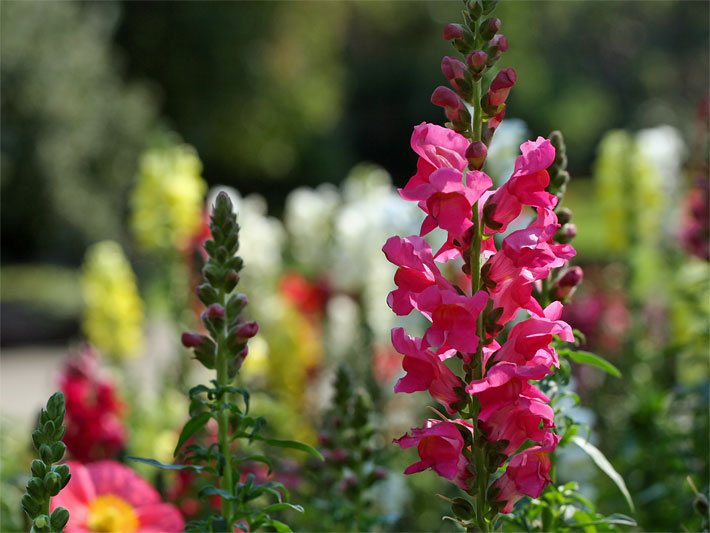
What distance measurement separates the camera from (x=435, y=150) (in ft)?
4.65

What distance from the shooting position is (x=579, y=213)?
26891mm

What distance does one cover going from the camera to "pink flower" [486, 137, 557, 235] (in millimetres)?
1408

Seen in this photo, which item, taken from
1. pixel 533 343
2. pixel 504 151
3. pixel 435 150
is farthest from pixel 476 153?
pixel 504 151

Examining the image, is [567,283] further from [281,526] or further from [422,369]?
[281,526]

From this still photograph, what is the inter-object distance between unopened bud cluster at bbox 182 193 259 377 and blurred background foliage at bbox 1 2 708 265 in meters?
15.9

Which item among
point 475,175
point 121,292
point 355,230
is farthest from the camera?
point 121,292

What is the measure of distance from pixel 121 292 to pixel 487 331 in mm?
3906

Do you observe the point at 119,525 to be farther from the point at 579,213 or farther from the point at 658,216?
the point at 579,213

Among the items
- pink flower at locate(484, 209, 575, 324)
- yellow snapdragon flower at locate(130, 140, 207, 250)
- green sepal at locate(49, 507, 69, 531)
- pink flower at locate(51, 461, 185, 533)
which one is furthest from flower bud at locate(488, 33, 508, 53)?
yellow snapdragon flower at locate(130, 140, 207, 250)

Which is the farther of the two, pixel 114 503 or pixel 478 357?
pixel 114 503

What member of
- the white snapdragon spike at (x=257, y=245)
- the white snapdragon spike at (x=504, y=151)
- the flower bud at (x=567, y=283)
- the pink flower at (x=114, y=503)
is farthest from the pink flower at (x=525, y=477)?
the white snapdragon spike at (x=257, y=245)

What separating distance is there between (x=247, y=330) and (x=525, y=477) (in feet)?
1.61

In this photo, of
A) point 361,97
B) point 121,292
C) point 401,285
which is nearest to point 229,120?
point 361,97

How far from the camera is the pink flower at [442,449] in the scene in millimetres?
1395
